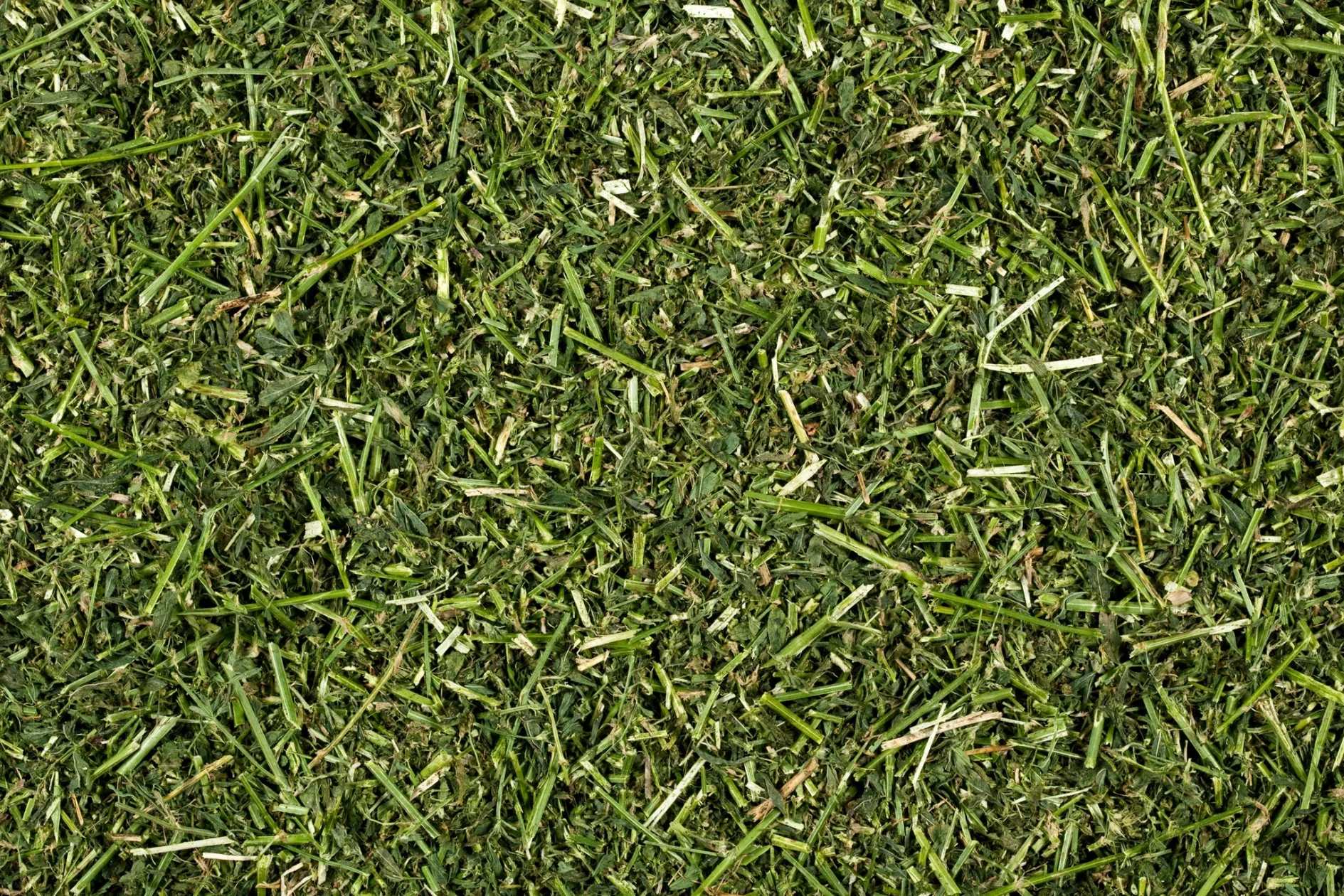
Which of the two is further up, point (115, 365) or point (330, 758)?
point (115, 365)

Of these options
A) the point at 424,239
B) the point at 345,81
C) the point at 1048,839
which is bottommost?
the point at 1048,839

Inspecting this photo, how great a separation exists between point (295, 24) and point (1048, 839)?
128cm

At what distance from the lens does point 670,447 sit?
1249mm

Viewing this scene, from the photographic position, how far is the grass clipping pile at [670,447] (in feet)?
4.02

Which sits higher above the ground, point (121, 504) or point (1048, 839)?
point (121, 504)

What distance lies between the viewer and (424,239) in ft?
4.13

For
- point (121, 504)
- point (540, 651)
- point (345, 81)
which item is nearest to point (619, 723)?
point (540, 651)

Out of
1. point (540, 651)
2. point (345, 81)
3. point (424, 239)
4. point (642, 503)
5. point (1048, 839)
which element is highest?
point (345, 81)

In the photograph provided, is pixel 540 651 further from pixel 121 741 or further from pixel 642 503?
pixel 121 741

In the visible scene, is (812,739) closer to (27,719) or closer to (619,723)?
(619,723)

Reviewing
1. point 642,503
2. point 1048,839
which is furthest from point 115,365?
point 1048,839

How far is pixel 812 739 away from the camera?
123 centimetres

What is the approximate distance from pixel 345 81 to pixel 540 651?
2.28ft

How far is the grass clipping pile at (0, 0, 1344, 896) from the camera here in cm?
122
